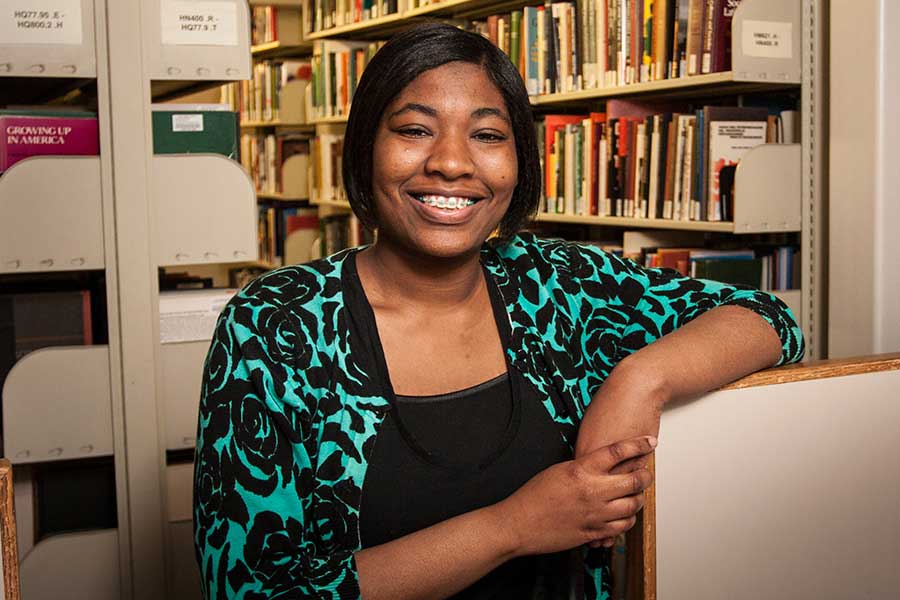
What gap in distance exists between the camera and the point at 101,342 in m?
2.19

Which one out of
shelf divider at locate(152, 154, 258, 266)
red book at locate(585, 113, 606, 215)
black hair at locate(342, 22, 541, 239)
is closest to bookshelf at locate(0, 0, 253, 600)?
shelf divider at locate(152, 154, 258, 266)

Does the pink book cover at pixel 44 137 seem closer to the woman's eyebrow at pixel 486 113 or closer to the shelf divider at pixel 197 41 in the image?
the shelf divider at pixel 197 41

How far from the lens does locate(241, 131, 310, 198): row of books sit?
5035 mm

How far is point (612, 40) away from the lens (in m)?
2.92

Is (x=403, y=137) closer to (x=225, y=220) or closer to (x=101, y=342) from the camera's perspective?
(x=225, y=220)

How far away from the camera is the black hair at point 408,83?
1.30 metres

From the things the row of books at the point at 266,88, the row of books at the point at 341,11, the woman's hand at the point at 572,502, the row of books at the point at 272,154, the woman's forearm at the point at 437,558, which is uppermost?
the row of books at the point at 341,11

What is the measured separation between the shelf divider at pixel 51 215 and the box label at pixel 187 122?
7.3 inches

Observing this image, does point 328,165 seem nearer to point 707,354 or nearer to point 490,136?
Answer: point 490,136

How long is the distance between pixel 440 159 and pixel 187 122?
1.05m

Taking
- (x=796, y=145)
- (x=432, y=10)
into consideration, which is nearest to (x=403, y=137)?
(x=796, y=145)

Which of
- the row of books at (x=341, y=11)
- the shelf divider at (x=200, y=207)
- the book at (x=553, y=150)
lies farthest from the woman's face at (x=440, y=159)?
the row of books at (x=341, y=11)

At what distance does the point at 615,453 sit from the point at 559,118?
224cm

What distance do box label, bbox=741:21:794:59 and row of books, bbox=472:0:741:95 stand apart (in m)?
0.12
